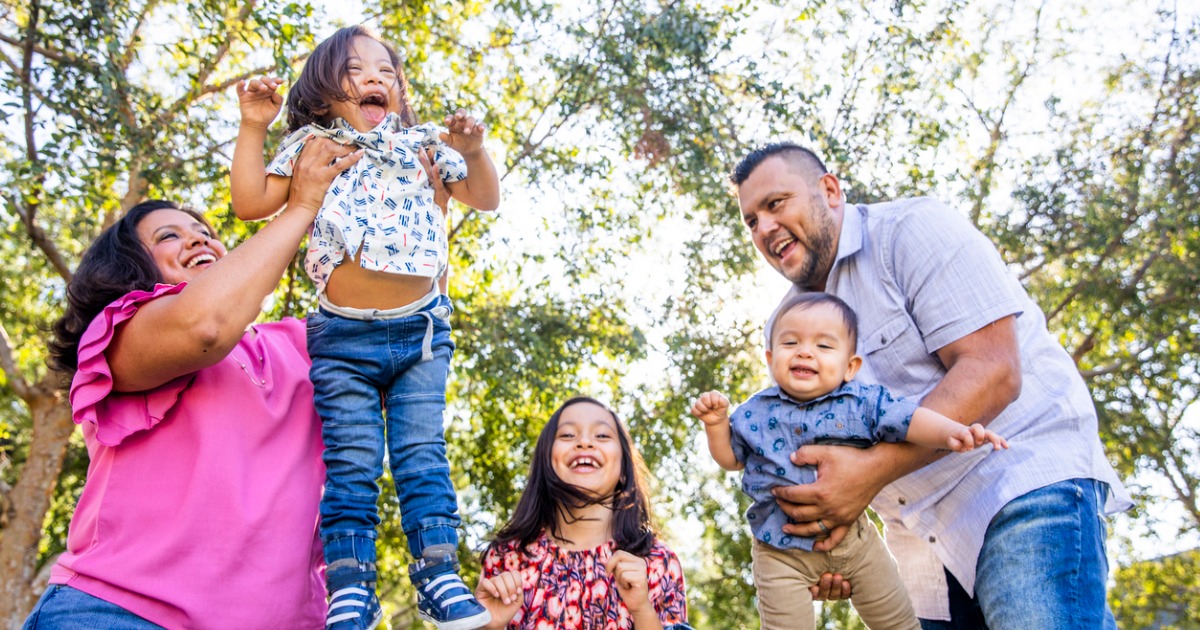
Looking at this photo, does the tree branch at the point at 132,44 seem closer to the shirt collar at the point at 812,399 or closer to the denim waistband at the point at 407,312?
the denim waistband at the point at 407,312

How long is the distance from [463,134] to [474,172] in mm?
117

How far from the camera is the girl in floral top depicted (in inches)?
112

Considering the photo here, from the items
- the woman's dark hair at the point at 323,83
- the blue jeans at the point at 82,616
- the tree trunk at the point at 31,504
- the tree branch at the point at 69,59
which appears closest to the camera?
the blue jeans at the point at 82,616

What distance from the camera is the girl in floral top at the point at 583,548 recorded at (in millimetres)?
2852

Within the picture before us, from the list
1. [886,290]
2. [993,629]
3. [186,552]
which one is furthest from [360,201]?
[993,629]

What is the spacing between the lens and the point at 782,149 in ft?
10.8

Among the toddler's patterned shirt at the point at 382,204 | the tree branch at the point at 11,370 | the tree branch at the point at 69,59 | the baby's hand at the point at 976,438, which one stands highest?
the tree branch at the point at 69,59

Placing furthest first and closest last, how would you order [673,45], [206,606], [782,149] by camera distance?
[673,45] → [782,149] → [206,606]

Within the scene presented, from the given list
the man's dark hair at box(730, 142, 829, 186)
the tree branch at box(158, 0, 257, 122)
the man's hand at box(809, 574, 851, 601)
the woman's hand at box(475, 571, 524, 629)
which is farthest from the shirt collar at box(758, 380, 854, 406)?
the tree branch at box(158, 0, 257, 122)

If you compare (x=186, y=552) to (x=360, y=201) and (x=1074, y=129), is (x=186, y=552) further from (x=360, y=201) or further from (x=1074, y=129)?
(x=1074, y=129)

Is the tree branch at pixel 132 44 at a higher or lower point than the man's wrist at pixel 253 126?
higher

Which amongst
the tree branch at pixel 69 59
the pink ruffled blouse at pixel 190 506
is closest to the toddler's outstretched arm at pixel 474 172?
the pink ruffled blouse at pixel 190 506

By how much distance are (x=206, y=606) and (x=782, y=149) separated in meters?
2.29

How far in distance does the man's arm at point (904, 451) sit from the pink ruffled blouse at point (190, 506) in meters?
1.33
